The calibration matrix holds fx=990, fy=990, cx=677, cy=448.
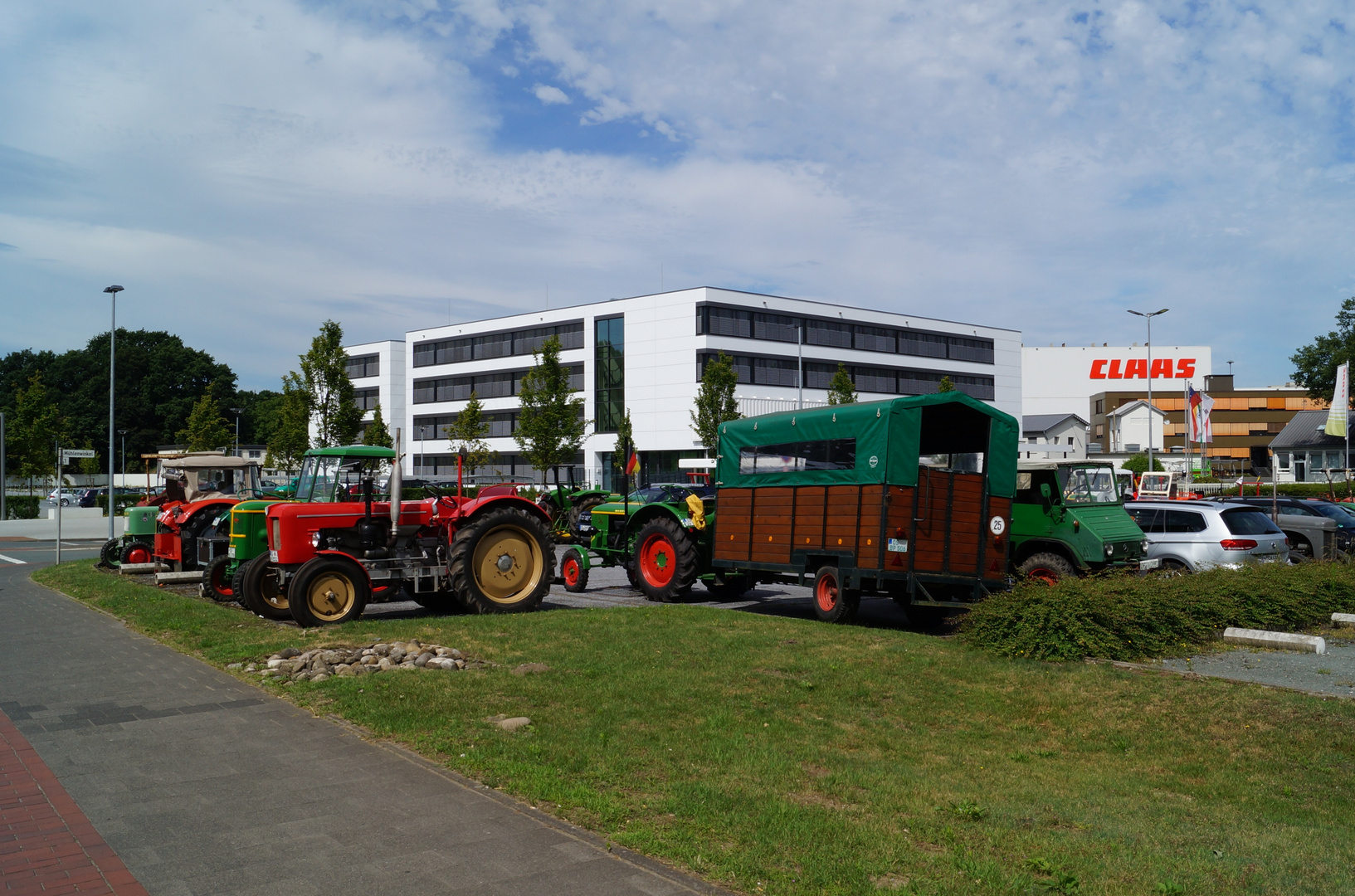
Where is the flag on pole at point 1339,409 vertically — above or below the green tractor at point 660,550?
above

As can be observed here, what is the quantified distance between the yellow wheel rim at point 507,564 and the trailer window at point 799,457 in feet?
11.6

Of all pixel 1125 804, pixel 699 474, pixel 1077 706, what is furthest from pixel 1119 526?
pixel 699 474

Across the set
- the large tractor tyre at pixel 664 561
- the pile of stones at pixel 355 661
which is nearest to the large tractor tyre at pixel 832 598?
the large tractor tyre at pixel 664 561

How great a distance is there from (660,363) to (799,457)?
4411 cm

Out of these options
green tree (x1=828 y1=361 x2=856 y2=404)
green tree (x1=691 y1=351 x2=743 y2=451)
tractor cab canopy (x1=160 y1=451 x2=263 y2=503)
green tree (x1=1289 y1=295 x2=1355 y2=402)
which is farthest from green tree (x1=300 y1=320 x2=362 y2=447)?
green tree (x1=1289 y1=295 x2=1355 y2=402)

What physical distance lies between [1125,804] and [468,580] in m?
9.29

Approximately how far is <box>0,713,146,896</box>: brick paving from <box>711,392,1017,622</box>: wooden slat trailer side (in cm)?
925

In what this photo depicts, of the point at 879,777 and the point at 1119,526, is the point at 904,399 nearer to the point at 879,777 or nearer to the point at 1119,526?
the point at 1119,526

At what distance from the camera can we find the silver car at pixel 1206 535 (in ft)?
52.3

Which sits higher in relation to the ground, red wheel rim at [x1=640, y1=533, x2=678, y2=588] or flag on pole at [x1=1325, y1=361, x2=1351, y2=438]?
flag on pole at [x1=1325, y1=361, x2=1351, y2=438]

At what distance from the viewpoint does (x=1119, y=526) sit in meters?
14.9

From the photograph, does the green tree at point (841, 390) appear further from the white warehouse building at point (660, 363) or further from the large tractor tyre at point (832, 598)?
the large tractor tyre at point (832, 598)

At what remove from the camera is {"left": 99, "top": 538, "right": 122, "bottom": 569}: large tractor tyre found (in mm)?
22109

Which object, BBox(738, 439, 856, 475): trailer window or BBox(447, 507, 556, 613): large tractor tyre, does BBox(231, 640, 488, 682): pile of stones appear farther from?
BBox(738, 439, 856, 475): trailer window
